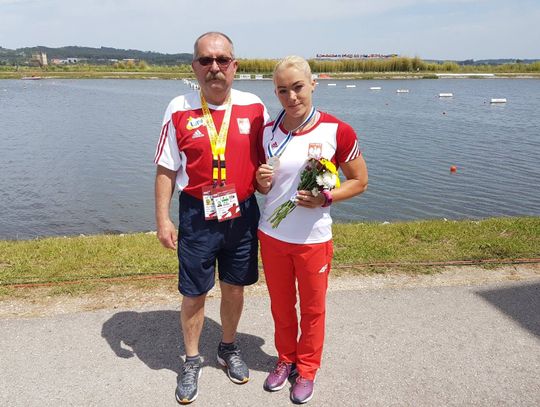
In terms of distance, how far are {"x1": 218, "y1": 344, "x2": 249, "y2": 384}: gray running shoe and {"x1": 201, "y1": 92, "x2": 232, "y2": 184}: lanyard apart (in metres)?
1.50

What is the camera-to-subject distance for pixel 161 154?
3180 mm

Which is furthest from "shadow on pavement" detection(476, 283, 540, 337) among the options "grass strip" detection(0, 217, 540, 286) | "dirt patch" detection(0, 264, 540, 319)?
"grass strip" detection(0, 217, 540, 286)

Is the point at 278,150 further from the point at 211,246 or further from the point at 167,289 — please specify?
the point at 167,289

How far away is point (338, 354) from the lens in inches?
155

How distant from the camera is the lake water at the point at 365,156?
13.1 metres

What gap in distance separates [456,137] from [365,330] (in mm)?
23533

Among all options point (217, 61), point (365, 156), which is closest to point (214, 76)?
point (217, 61)

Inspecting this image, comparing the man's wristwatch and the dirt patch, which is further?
the dirt patch

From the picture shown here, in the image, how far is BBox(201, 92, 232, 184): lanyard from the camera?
122 inches

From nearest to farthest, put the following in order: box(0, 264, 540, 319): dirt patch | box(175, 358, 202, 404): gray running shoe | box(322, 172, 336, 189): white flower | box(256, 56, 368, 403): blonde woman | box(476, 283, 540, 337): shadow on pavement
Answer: box(322, 172, 336, 189): white flower
box(256, 56, 368, 403): blonde woman
box(175, 358, 202, 404): gray running shoe
box(476, 283, 540, 337): shadow on pavement
box(0, 264, 540, 319): dirt patch

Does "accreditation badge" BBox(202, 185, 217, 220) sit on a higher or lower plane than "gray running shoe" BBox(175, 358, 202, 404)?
higher

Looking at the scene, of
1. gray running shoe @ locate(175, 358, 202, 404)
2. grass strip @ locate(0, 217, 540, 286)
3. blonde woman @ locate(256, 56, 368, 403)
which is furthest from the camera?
grass strip @ locate(0, 217, 540, 286)

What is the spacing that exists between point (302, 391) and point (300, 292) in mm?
728

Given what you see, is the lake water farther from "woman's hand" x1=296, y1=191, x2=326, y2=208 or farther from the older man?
"woman's hand" x1=296, y1=191, x2=326, y2=208
